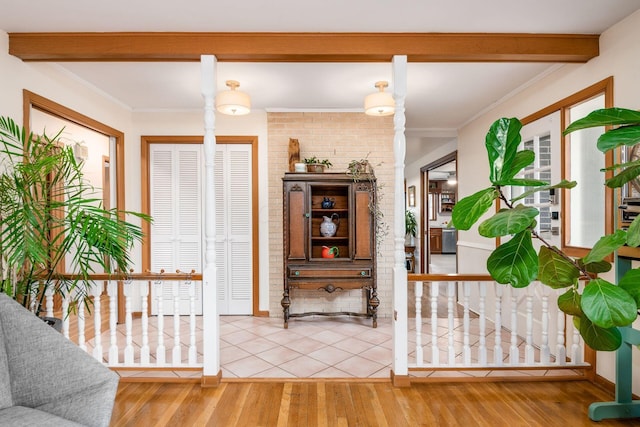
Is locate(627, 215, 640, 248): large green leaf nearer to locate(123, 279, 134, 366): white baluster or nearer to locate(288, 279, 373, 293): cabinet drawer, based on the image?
locate(288, 279, 373, 293): cabinet drawer

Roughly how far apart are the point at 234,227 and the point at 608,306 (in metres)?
3.61

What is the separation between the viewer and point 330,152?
165 inches

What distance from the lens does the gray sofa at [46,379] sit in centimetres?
141

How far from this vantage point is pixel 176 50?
8.10 ft

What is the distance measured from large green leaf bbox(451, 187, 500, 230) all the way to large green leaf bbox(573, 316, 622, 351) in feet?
2.90

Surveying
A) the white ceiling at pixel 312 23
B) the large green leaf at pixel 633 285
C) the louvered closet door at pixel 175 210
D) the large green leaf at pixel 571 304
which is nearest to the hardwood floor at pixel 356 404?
the large green leaf at pixel 571 304

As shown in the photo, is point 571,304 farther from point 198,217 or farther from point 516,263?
point 198,217

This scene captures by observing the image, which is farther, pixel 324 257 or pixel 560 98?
pixel 324 257

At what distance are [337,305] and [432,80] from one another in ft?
8.78

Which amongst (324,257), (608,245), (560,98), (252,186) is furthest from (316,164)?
(608,245)

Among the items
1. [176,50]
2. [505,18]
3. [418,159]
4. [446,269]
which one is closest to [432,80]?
[505,18]

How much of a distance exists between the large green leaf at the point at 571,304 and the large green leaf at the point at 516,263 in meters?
0.51

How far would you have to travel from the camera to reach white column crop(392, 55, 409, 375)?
8.22 feet

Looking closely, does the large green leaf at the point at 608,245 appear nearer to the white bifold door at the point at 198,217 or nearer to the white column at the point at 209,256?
the white column at the point at 209,256
